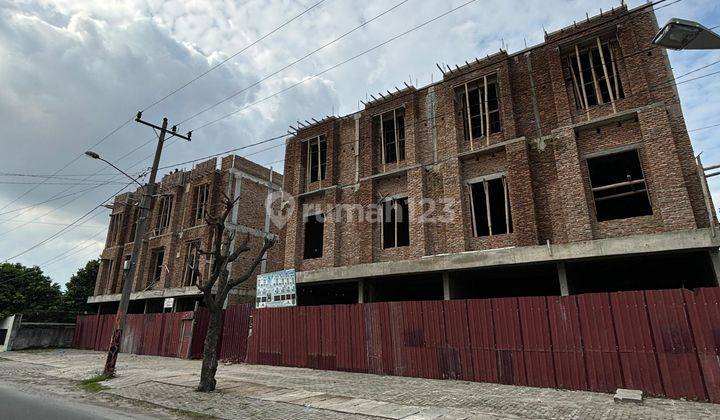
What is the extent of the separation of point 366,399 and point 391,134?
41.2 ft

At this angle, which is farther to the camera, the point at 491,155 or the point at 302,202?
the point at 302,202

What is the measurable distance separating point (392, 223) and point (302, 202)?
5242mm

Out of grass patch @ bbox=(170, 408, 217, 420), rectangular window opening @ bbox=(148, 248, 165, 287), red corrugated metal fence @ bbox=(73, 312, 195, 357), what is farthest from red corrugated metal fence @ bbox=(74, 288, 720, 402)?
rectangular window opening @ bbox=(148, 248, 165, 287)

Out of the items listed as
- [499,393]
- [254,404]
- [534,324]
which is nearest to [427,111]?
[534,324]

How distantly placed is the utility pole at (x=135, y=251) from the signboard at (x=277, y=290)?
17.6 feet

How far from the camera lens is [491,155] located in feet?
51.5

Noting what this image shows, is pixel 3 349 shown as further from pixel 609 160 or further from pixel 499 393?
pixel 609 160

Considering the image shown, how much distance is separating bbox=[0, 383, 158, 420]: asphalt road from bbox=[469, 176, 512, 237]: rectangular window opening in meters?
12.1

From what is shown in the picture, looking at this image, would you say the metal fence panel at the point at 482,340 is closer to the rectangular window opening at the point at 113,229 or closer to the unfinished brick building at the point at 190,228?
the unfinished brick building at the point at 190,228

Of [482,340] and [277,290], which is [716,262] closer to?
[482,340]

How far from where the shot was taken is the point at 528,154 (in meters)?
14.6

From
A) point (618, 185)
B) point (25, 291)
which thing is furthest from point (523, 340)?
point (25, 291)

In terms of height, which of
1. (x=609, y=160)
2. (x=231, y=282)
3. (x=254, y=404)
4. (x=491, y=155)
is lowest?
(x=254, y=404)

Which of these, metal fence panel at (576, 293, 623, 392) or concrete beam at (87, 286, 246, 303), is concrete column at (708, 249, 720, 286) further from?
concrete beam at (87, 286, 246, 303)
